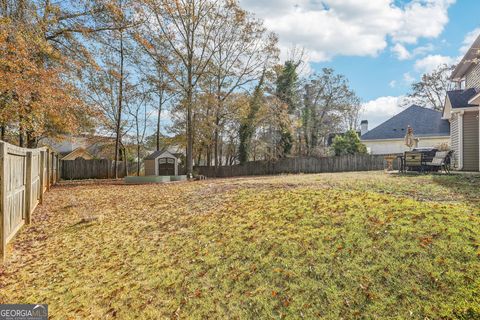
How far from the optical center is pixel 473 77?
13.5 metres

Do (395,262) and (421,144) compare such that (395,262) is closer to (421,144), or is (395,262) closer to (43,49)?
(43,49)

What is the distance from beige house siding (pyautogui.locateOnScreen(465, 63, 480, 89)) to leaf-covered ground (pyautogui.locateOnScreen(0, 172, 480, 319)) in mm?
10118

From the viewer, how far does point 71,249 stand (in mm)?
4844

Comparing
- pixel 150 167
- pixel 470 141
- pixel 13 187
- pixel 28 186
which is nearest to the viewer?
pixel 13 187

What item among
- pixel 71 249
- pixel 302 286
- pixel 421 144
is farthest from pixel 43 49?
pixel 421 144

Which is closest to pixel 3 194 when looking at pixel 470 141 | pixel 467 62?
pixel 470 141

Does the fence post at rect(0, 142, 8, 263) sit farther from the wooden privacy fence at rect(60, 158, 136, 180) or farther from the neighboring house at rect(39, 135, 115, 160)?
the neighboring house at rect(39, 135, 115, 160)

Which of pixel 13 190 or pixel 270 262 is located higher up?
pixel 13 190

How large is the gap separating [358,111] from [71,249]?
35598mm

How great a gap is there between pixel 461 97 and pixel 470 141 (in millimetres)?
2110

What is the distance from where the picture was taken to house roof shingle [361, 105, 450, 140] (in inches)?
880

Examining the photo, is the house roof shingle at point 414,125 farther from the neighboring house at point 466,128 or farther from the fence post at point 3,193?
the fence post at point 3,193

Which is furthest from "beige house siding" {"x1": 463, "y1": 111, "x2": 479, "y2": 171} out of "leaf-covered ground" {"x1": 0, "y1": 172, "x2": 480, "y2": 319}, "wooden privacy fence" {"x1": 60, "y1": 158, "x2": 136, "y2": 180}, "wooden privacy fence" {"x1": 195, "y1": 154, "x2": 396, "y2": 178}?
"wooden privacy fence" {"x1": 60, "y1": 158, "x2": 136, "y2": 180}

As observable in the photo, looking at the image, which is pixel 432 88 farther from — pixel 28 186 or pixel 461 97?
pixel 28 186
